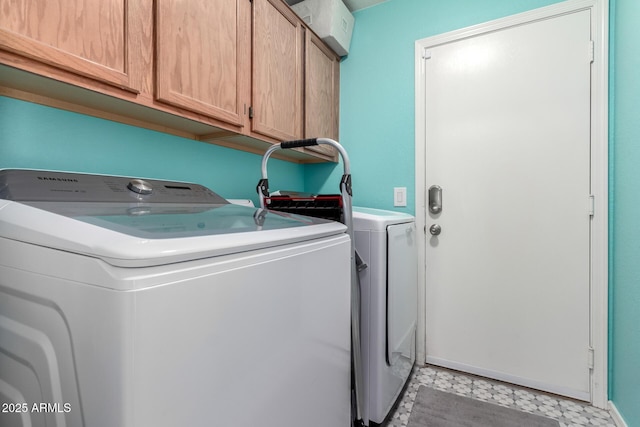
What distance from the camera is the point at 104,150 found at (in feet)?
4.15

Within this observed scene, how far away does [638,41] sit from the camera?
1364 mm

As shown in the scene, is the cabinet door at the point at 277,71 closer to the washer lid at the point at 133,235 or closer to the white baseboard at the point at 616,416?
the washer lid at the point at 133,235

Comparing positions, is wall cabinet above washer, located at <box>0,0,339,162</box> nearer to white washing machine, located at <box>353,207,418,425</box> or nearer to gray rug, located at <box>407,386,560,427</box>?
white washing machine, located at <box>353,207,418,425</box>

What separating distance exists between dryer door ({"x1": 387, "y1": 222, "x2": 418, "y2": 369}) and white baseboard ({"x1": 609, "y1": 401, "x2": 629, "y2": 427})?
0.99m

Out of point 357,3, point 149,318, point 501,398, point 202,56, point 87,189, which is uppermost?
point 357,3

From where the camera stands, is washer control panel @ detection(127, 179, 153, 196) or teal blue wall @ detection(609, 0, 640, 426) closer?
washer control panel @ detection(127, 179, 153, 196)

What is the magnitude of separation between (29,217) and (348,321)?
96 centimetres

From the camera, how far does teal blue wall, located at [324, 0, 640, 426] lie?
4.61 feet

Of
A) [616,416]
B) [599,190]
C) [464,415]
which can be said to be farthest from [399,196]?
[616,416]

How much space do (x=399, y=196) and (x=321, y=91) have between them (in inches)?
37.2

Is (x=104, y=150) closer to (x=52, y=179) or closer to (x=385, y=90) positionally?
(x=52, y=179)

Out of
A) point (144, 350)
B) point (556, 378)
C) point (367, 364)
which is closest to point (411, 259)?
point (367, 364)

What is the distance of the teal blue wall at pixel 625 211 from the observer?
1.37 metres

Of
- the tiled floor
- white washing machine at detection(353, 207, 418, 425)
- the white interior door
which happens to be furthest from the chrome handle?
the tiled floor
